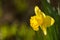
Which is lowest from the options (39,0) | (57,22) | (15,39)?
(15,39)

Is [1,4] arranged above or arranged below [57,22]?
above

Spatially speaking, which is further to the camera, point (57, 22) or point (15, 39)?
point (15, 39)

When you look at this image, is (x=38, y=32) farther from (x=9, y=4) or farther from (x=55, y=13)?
(x=9, y=4)

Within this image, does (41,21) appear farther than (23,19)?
No

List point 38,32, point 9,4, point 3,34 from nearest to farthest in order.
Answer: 1. point 38,32
2. point 3,34
3. point 9,4

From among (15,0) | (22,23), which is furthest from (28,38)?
(15,0)

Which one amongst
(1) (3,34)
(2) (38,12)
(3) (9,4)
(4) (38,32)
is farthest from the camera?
(3) (9,4)

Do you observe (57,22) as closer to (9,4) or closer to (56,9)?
(56,9)
